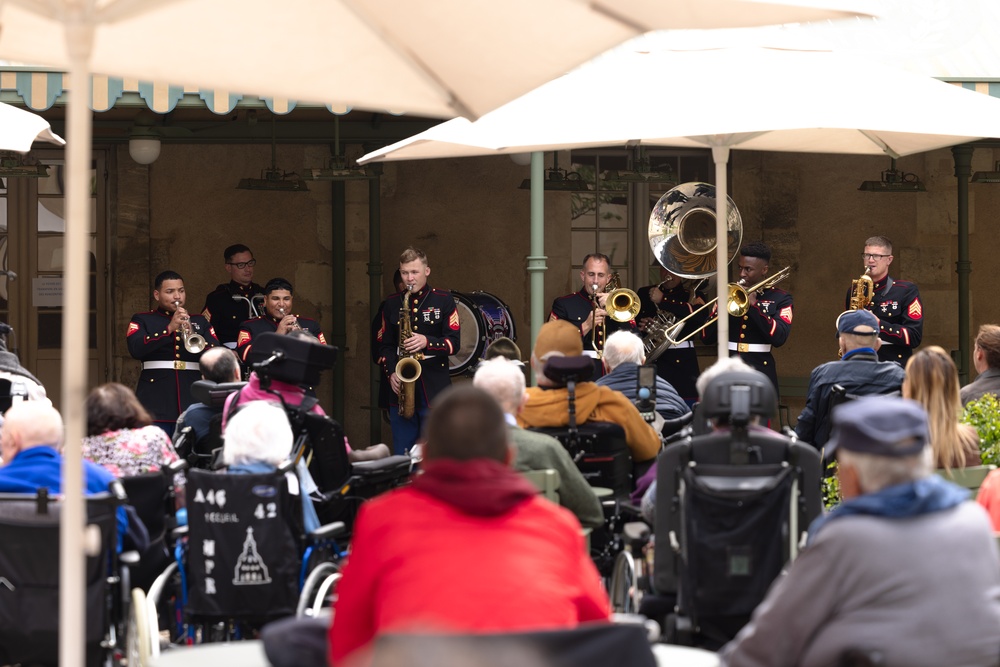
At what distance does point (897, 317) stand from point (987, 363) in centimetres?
250

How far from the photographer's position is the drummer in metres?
10.1

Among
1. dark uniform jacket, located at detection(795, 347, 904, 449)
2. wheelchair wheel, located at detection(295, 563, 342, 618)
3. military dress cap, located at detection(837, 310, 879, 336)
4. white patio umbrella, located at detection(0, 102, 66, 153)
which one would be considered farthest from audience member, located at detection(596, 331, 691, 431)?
white patio umbrella, located at detection(0, 102, 66, 153)

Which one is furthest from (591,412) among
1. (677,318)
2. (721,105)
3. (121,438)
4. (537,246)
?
(677,318)

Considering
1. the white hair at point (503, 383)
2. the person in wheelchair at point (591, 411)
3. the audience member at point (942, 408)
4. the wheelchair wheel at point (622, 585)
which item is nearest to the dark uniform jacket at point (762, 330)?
the person in wheelchair at point (591, 411)

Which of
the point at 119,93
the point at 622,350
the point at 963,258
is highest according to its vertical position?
the point at 119,93

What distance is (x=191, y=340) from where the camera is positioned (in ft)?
29.9

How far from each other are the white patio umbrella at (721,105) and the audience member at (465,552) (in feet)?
9.81

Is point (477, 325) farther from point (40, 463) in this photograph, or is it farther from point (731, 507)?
point (731, 507)

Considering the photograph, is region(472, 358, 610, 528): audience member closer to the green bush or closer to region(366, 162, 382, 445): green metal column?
the green bush

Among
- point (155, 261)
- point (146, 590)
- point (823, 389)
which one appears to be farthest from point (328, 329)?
point (146, 590)

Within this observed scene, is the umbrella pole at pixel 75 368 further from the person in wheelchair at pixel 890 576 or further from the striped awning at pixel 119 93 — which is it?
the striped awning at pixel 119 93

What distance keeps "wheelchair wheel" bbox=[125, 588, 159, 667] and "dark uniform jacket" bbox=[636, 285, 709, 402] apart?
5527 mm

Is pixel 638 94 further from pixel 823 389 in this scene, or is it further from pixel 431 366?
pixel 431 366

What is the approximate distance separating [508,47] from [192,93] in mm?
4265
